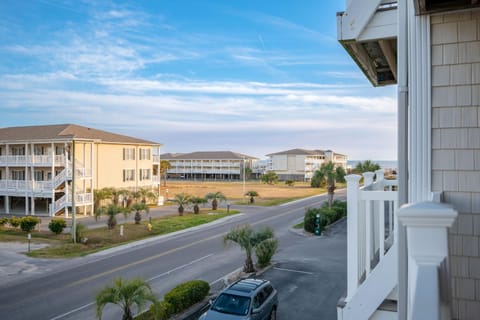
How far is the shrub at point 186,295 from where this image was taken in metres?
12.4

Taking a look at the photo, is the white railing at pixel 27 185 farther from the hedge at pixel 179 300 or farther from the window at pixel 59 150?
the hedge at pixel 179 300

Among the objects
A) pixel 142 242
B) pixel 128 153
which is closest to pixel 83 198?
pixel 128 153

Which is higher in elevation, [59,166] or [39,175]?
[59,166]

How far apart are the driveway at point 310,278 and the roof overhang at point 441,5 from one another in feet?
34.2

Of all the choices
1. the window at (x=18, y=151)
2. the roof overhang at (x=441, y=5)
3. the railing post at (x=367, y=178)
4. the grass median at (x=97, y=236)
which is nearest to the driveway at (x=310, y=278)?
the railing post at (x=367, y=178)

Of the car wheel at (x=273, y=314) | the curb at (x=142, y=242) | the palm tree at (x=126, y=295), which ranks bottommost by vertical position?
the curb at (x=142, y=242)

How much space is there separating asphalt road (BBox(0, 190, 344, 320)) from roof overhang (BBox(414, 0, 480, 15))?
39.9 ft

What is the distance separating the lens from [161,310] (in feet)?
35.4

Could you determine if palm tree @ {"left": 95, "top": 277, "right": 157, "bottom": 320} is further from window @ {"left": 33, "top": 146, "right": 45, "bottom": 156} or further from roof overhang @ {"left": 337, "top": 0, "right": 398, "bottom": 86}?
window @ {"left": 33, "top": 146, "right": 45, "bottom": 156}

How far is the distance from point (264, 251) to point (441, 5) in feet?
49.9

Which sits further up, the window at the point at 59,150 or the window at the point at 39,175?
the window at the point at 59,150

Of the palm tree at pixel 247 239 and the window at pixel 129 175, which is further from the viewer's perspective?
the window at pixel 129 175

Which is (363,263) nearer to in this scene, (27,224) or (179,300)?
(179,300)

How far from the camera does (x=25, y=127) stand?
148 ft
